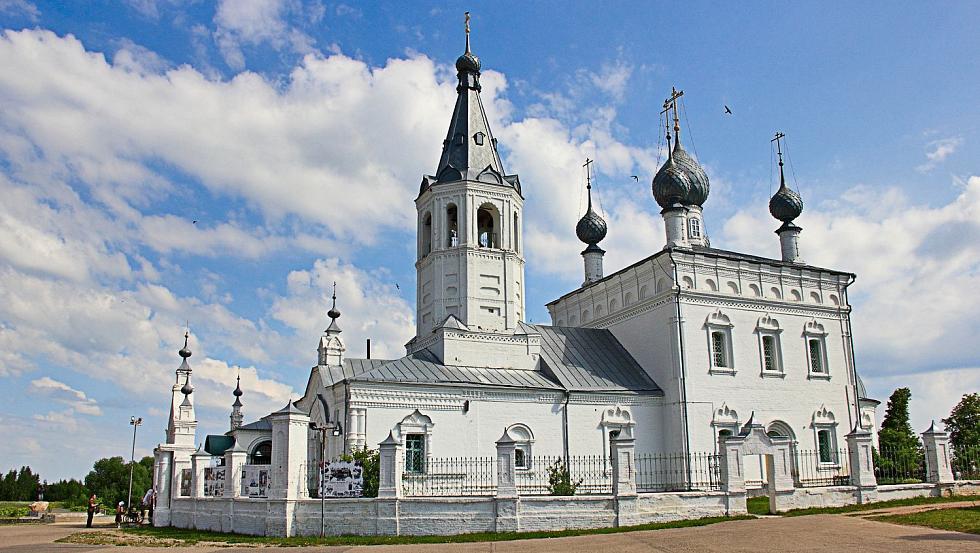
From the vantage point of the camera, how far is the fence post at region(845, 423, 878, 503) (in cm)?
1847

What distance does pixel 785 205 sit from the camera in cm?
2952

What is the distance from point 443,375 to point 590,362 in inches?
204

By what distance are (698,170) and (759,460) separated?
1039 cm

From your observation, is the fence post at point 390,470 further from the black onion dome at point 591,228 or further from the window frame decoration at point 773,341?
the black onion dome at point 591,228

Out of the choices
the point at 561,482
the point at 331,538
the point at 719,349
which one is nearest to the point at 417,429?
the point at 561,482

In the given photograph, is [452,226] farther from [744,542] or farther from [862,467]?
[744,542]

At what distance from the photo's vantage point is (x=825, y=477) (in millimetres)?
24781

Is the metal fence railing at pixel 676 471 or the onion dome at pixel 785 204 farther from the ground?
the onion dome at pixel 785 204

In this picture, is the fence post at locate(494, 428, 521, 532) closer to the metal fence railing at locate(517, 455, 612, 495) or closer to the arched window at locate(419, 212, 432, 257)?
the metal fence railing at locate(517, 455, 612, 495)

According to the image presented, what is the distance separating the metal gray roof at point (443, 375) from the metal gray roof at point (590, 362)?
794 millimetres

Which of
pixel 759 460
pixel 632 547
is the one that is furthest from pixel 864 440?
pixel 632 547

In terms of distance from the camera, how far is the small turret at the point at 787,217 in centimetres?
2917

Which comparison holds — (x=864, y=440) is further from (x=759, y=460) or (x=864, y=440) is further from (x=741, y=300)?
(x=741, y=300)

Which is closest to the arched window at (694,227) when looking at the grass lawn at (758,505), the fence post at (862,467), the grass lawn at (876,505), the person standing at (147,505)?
the grass lawn at (758,505)
